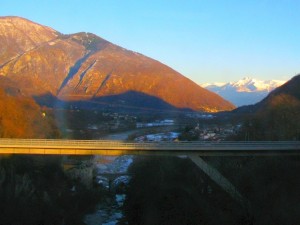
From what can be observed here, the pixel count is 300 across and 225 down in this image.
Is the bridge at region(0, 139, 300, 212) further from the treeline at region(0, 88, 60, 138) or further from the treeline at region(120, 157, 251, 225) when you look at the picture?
the treeline at region(0, 88, 60, 138)

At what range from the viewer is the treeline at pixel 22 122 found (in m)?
45.3

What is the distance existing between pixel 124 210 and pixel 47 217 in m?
6.37

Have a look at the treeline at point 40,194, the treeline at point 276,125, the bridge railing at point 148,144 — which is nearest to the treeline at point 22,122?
the treeline at point 40,194

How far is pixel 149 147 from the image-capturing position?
31.8 metres

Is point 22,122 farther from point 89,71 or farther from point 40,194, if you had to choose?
point 89,71

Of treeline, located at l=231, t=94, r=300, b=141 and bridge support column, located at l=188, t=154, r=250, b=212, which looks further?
treeline, located at l=231, t=94, r=300, b=141

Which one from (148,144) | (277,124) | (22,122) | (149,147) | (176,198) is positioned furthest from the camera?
(22,122)

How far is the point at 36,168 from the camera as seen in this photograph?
39438 mm

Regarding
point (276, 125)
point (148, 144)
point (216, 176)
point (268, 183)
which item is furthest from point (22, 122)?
point (268, 183)

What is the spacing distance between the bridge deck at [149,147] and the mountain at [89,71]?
69.2m

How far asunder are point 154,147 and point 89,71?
4366 inches

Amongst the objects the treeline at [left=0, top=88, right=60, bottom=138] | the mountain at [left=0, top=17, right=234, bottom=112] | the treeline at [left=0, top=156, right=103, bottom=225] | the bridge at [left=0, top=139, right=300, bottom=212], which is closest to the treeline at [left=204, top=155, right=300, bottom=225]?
the bridge at [left=0, top=139, right=300, bottom=212]

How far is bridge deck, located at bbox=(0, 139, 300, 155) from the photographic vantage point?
31344 millimetres

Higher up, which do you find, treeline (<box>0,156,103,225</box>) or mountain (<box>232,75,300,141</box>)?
mountain (<box>232,75,300,141</box>)
